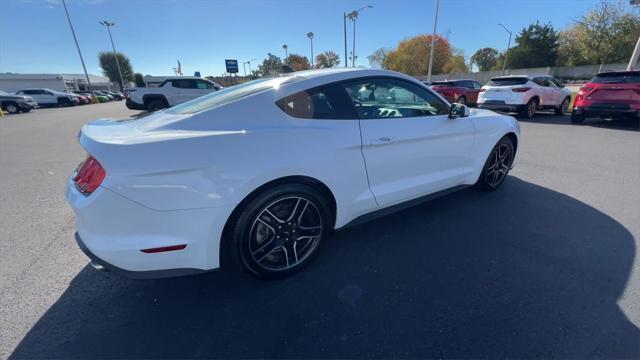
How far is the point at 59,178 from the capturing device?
468 cm

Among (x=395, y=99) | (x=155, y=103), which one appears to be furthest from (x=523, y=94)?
(x=155, y=103)

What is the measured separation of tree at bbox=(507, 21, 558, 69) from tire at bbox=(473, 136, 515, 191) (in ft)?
214

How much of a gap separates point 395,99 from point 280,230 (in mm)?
1889

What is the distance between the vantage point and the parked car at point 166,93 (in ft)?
45.2

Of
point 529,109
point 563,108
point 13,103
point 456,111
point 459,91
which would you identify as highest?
point 456,111

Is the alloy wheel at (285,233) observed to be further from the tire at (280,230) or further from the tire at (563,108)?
the tire at (563,108)

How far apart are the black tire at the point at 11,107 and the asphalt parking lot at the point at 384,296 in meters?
23.2

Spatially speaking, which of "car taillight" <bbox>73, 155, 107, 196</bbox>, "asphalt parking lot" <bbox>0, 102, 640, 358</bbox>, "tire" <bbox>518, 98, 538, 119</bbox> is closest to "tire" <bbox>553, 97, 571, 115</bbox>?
"tire" <bbox>518, 98, 538, 119</bbox>

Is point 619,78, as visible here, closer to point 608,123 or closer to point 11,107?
point 608,123

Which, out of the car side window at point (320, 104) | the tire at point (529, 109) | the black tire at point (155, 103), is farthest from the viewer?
the black tire at point (155, 103)

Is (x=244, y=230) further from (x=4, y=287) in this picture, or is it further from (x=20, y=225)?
(x=20, y=225)

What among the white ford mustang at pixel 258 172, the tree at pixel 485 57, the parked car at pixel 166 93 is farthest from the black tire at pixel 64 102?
the tree at pixel 485 57

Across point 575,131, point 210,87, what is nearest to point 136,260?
point 575,131

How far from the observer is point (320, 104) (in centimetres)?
228
